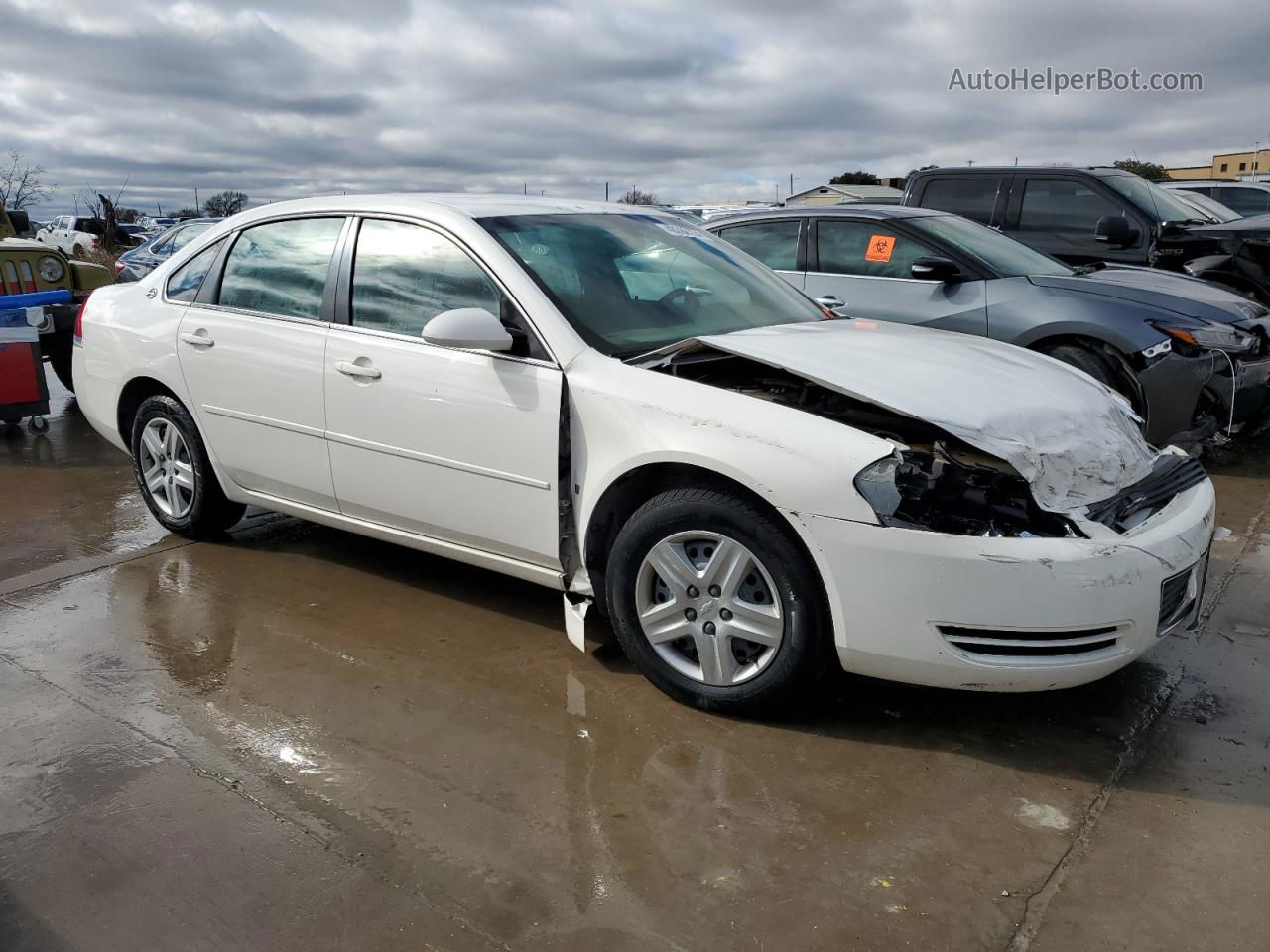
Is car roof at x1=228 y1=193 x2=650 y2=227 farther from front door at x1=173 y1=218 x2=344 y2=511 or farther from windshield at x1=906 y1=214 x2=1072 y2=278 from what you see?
windshield at x1=906 y1=214 x2=1072 y2=278

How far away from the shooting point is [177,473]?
5027 mm

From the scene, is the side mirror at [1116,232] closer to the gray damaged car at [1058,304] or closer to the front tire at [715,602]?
the gray damaged car at [1058,304]

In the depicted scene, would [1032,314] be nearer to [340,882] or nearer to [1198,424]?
[1198,424]

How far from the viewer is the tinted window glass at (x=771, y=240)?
7309 mm

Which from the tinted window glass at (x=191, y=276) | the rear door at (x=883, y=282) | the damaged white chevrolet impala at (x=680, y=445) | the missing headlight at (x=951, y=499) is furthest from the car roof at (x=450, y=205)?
the rear door at (x=883, y=282)

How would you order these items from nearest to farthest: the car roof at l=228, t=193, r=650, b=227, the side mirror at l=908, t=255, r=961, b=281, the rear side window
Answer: the car roof at l=228, t=193, r=650, b=227 → the side mirror at l=908, t=255, r=961, b=281 → the rear side window

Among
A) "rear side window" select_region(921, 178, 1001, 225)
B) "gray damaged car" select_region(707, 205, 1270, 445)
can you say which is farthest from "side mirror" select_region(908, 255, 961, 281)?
"rear side window" select_region(921, 178, 1001, 225)

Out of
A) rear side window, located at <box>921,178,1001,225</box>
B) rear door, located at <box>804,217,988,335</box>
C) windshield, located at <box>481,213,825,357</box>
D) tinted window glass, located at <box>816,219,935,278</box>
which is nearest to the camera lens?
windshield, located at <box>481,213,825,357</box>

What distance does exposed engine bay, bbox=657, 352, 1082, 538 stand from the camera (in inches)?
115

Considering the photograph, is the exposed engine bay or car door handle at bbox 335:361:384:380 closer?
the exposed engine bay

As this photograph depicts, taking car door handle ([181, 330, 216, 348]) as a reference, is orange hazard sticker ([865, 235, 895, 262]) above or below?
above

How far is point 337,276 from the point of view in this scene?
13.7 feet

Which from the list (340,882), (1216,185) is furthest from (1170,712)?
(1216,185)

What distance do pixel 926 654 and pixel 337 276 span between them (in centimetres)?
264
